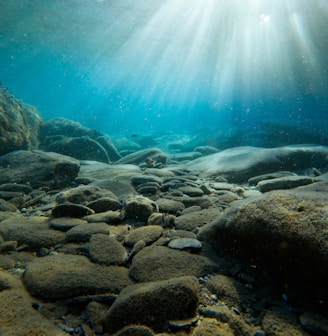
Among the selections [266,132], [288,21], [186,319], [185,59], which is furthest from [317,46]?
[185,59]

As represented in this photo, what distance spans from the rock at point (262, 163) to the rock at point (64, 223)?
187 inches

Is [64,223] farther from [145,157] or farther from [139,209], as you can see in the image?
[145,157]

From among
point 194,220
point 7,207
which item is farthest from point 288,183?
point 7,207

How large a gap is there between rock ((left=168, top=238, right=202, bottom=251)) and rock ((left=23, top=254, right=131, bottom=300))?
2.02 ft

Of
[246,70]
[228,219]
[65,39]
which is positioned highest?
[65,39]

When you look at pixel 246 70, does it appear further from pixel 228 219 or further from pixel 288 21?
pixel 228 219

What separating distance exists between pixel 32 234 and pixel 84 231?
74 cm

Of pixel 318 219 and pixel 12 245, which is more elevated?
pixel 318 219

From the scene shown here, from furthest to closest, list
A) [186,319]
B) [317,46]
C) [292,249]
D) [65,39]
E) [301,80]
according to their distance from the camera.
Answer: [65,39] → [301,80] → [317,46] → [292,249] → [186,319]

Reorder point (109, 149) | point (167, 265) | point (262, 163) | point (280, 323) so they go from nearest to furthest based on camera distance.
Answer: point (280, 323)
point (167, 265)
point (262, 163)
point (109, 149)

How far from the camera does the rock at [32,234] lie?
2807mm

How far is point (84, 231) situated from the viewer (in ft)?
9.43

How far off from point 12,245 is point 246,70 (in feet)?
113

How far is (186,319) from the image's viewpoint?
1649 mm
